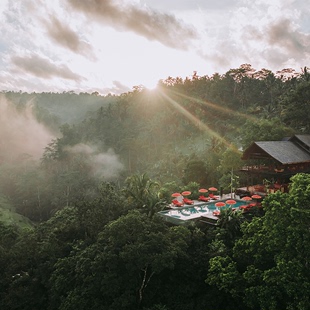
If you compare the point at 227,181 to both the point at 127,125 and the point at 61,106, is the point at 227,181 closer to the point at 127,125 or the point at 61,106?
the point at 127,125

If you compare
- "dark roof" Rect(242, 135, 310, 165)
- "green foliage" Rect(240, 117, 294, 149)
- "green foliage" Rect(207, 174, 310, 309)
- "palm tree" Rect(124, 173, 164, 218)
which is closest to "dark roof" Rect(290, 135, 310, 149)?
"dark roof" Rect(242, 135, 310, 165)

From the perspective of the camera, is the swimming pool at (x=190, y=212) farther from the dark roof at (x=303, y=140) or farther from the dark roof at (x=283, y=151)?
the dark roof at (x=303, y=140)

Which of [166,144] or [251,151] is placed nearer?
[251,151]

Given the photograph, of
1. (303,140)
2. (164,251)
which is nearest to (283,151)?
(303,140)

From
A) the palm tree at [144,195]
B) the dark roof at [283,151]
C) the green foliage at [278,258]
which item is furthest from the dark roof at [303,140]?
the palm tree at [144,195]

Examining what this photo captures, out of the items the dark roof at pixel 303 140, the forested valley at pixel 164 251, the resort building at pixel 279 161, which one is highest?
the dark roof at pixel 303 140

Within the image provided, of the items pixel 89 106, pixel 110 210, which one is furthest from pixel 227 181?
pixel 89 106

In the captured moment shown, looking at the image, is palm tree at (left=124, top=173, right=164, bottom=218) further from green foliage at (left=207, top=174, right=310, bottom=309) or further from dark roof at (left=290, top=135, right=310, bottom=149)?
dark roof at (left=290, top=135, right=310, bottom=149)

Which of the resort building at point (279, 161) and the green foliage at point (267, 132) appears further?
the green foliage at point (267, 132)

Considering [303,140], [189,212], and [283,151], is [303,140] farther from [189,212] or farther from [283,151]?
[189,212]
